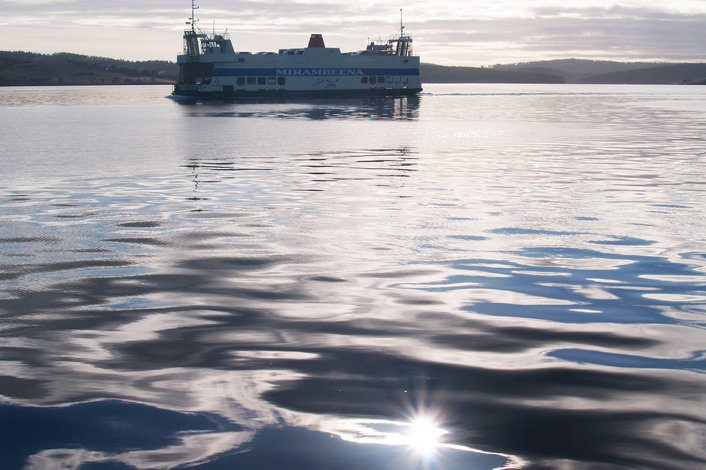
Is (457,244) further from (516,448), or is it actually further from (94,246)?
(516,448)

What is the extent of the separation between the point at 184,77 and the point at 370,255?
260 ft

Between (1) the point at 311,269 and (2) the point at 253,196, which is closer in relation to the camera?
(1) the point at 311,269

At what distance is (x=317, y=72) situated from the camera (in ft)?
276

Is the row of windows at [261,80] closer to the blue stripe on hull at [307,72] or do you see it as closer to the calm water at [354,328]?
the blue stripe on hull at [307,72]

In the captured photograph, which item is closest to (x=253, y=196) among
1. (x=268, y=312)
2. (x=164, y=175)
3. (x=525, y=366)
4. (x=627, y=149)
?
(x=164, y=175)

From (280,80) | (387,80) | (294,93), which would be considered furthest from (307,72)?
(387,80)

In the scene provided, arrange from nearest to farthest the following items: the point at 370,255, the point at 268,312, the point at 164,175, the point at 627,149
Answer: the point at 268,312
the point at 370,255
the point at 164,175
the point at 627,149

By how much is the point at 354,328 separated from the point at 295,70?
3157 inches

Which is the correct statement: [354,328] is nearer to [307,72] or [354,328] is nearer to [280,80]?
[280,80]

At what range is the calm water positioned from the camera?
12.0 ft

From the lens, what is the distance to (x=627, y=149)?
21.9m

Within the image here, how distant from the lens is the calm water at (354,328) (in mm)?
3670

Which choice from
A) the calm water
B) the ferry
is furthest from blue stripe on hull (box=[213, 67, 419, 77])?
the calm water

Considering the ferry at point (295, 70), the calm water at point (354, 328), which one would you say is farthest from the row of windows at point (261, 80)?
the calm water at point (354, 328)
